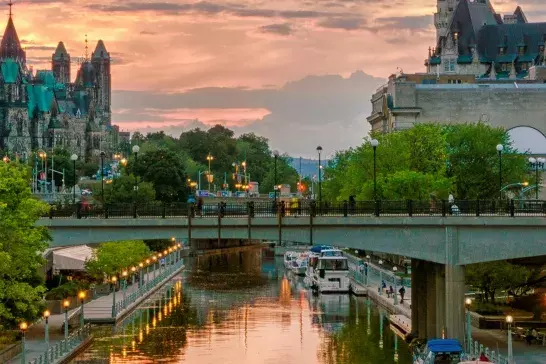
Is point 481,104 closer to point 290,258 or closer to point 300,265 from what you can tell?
point 300,265

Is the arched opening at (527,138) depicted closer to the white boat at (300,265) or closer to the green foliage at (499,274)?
the white boat at (300,265)

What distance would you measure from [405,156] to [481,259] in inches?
2004

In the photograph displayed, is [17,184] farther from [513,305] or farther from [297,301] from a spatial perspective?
[297,301]

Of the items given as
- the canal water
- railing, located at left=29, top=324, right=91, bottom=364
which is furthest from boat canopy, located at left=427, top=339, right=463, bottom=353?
railing, located at left=29, top=324, right=91, bottom=364

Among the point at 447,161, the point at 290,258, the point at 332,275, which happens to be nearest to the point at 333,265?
the point at 332,275

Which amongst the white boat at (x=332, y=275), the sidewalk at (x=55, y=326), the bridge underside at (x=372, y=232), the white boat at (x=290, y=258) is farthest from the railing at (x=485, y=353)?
the white boat at (x=290, y=258)

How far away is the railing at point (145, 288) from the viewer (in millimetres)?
90312

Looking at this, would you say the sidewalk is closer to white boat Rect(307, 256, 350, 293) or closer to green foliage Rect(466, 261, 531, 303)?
A: white boat Rect(307, 256, 350, 293)

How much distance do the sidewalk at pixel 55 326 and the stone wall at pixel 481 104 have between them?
182ft

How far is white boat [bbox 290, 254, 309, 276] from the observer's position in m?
141

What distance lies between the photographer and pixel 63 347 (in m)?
66.8

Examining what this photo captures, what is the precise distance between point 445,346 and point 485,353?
11.0 feet

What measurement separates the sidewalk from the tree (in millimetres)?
1781

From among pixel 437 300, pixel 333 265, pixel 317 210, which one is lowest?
pixel 333 265
